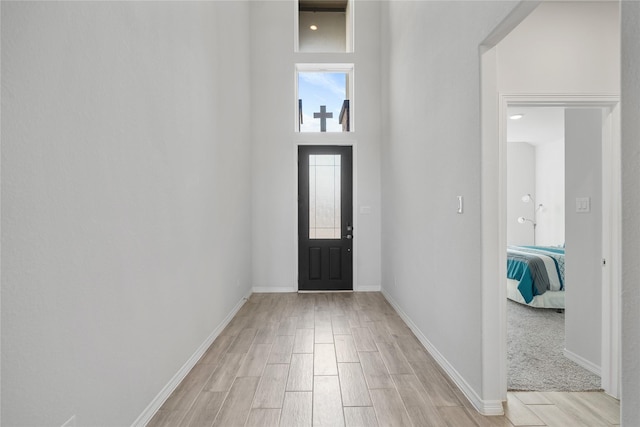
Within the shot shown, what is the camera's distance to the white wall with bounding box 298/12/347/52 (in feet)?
16.8

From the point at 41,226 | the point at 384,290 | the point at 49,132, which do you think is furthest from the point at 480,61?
the point at 384,290

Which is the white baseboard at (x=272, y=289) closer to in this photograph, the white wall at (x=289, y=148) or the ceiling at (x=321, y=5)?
the white wall at (x=289, y=148)

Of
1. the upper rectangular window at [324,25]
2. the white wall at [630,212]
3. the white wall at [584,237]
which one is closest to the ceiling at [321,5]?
the upper rectangular window at [324,25]

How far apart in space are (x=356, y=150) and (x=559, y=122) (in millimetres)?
4013

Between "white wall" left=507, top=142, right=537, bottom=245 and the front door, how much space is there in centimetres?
479

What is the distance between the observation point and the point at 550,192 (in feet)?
23.6

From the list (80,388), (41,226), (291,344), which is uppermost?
(41,226)

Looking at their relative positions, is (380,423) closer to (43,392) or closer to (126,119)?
(43,392)

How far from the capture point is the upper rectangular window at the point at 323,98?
5.05 m

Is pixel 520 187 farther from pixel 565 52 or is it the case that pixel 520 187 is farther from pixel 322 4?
pixel 565 52

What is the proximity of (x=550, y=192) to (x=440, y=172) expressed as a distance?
615 cm

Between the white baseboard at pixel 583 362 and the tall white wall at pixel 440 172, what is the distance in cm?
109

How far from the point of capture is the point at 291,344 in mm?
2965

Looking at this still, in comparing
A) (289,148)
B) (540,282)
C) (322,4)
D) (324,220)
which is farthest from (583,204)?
(322,4)
